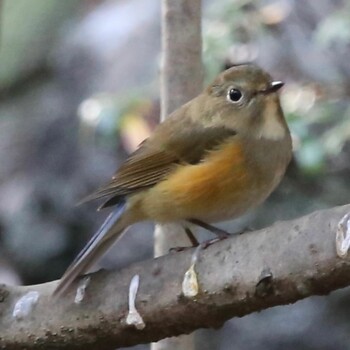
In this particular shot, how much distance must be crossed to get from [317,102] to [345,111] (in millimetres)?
117

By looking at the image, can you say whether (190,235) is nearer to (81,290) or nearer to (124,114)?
(81,290)

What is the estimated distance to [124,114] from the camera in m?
3.73

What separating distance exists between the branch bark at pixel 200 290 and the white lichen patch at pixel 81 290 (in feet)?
0.04

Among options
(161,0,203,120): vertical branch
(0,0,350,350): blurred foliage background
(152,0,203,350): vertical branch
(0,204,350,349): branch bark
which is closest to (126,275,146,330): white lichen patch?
(0,204,350,349): branch bark

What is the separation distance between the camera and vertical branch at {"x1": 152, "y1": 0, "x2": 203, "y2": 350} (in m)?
3.00

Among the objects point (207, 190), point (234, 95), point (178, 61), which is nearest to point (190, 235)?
point (207, 190)

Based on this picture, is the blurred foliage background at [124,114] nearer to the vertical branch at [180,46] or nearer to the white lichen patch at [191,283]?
the vertical branch at [180,46]

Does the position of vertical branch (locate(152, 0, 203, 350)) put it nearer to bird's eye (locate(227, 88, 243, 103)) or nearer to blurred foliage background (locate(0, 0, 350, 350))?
bird's eye (locate(227, 88, 243, 103))

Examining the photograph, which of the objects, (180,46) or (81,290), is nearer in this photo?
(81,290)

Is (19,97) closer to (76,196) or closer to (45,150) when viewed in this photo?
(45,150)

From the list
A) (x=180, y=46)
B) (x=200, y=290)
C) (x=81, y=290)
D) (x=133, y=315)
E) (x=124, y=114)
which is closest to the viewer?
(x=200, y=290)

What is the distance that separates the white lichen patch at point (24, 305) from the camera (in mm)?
2498

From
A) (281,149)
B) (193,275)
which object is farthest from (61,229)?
(193,275)

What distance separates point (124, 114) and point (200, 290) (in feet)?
5.37
